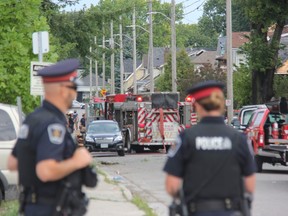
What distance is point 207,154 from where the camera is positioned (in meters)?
6.48

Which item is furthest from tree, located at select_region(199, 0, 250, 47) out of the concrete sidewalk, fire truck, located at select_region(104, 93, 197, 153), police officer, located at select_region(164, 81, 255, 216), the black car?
police officer, located at select_region(164, 81, 255, 216)

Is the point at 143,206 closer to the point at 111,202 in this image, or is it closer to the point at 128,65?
the point at 111,202

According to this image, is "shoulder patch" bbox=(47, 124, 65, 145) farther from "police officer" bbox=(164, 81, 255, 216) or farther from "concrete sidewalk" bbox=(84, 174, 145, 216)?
"concrete sidewalk" bbox=(84, 174, 145, 216)

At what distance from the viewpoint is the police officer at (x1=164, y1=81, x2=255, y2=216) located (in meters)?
6.48

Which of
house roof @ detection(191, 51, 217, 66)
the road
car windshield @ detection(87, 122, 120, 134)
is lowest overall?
the road

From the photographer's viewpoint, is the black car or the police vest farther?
the black car

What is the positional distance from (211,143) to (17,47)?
11.3 m

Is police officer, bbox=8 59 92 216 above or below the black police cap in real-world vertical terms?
below

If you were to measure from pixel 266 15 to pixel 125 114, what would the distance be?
8.34 metres

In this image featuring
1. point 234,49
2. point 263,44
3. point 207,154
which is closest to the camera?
point 207,154

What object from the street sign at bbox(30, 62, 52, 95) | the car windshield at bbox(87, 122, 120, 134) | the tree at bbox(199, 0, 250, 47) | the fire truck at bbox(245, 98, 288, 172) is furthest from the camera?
the tree at bbox(199, 0, 250, 47)

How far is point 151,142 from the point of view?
119 feet

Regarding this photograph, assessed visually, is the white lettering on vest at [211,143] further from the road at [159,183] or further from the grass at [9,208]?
the road at [159,183]

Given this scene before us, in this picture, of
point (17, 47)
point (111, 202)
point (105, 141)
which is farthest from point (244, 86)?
point (111, 202)
